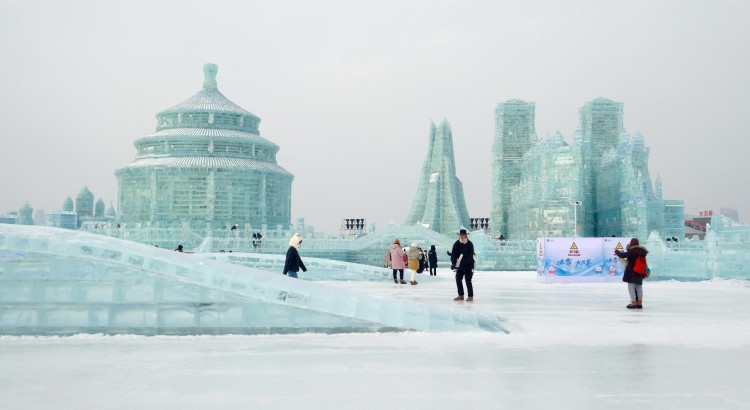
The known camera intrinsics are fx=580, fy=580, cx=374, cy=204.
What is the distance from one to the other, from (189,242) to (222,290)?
106 ft

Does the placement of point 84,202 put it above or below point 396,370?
above

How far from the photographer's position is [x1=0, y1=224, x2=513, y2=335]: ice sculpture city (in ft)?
22.9

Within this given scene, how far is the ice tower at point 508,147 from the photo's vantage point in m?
56.5

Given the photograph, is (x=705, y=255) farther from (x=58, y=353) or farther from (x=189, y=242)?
(x=189, y=242)

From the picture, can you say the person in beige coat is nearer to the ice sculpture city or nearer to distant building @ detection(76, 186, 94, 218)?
the ice sculpture city

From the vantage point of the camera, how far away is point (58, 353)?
589 cm

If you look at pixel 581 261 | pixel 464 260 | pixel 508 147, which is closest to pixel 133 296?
pixel 464 260

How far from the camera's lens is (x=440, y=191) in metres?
56.6

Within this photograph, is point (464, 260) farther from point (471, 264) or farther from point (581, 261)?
point (581, 261)

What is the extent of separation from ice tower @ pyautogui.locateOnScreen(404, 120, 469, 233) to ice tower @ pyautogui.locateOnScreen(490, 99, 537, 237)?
3.60m

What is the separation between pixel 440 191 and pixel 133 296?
50485 mm

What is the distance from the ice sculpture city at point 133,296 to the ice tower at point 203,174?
40.1 m

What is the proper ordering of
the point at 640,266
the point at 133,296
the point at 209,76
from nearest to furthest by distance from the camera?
the point at 133,296, the point at 640,266, the point at 209,76

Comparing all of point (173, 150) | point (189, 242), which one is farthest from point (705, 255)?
point (173, 150)
